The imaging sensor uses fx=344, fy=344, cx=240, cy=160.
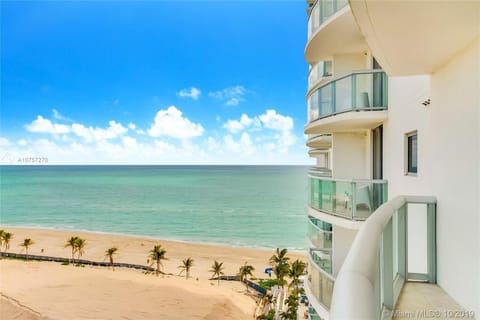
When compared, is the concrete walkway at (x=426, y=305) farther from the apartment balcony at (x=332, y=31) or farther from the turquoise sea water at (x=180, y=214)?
the turquoise sea water at (x=180, y=214)

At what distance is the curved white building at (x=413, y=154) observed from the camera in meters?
2.89

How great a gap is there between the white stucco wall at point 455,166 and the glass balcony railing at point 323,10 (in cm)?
349

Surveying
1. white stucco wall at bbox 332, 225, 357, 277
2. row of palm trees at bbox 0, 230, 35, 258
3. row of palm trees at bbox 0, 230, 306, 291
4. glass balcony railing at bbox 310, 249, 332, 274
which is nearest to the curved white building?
glass balcony railing at bbox 310, 249, 332, 274

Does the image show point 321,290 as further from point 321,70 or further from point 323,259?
point 321,70

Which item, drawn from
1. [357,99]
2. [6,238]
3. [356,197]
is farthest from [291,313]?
[6,238]

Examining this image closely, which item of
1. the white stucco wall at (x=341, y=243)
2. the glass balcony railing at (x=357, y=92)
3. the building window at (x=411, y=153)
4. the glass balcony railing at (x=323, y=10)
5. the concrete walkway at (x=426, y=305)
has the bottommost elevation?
the white stucco wall at (x=341, y=243)

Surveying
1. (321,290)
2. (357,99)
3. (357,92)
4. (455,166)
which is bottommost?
(321,290)

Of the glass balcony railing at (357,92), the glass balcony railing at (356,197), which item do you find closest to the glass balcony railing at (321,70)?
the glass balcony railing at (357,92)

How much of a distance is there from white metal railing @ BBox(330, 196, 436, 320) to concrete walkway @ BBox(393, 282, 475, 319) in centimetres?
10

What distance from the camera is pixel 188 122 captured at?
475ft

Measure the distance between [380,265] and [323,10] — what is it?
26.0 feet

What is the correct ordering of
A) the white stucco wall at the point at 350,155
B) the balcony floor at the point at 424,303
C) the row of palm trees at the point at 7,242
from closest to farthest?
the balcony floor at the point at 424,303
the white stucco wall at the point at 350,155
the row of palm trees at the point at 7,242

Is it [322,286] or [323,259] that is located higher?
[323,259]

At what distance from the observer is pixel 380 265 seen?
254cm
